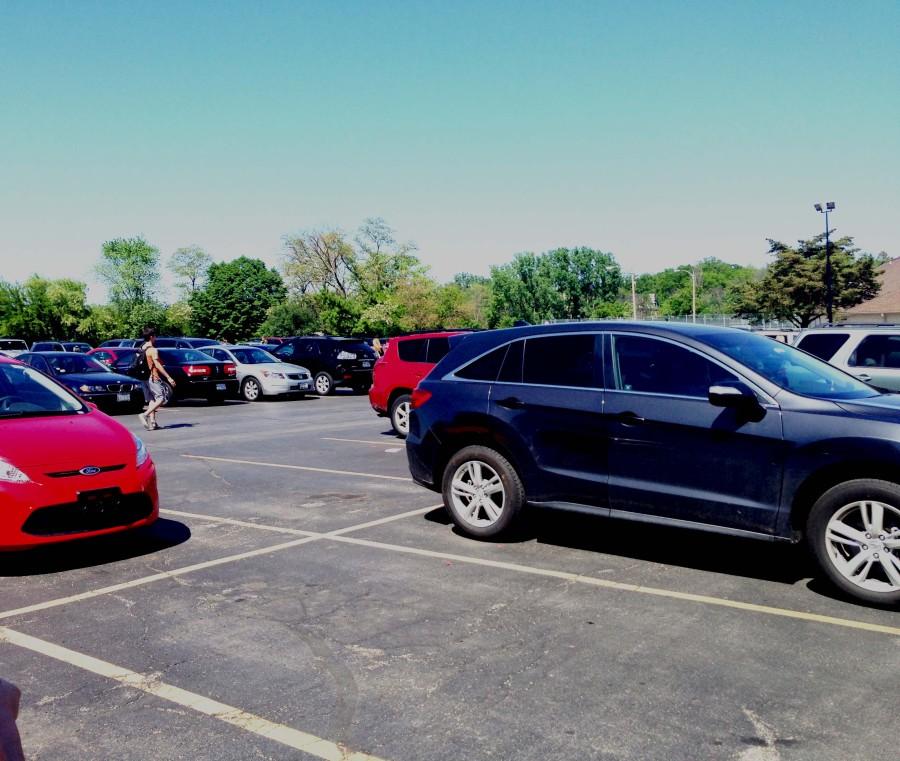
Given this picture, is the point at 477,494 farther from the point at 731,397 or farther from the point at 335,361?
the point at 335,361

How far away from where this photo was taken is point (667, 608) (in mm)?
5371

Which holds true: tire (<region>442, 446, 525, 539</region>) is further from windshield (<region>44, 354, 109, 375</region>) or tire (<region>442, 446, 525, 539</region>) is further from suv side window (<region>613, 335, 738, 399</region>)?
windshield (<region>44, 354, 109, 375</region>)

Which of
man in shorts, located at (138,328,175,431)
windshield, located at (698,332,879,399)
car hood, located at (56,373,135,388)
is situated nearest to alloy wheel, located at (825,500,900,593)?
windshield, located at (698,332,879,399)

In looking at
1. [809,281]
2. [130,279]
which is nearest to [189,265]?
[130,279]

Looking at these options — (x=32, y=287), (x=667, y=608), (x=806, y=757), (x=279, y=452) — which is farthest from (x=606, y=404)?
(x=32, y=287)

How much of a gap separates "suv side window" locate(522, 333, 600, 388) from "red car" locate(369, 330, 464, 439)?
7.62 meters

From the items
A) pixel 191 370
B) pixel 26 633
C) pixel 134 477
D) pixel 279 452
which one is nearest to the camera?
pixel 26 633

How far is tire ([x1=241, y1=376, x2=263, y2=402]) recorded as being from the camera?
24.4 m

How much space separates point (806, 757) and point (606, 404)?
327cm

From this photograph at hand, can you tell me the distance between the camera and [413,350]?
49.6 ft

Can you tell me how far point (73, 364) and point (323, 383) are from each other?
313 inches

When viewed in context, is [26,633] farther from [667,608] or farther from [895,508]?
[895,508]

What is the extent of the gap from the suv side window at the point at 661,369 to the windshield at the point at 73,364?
55.0ft

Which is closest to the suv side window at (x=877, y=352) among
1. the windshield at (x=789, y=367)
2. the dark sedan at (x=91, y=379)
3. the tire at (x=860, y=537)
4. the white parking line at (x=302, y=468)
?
the windshield at (x=789, y=367)
